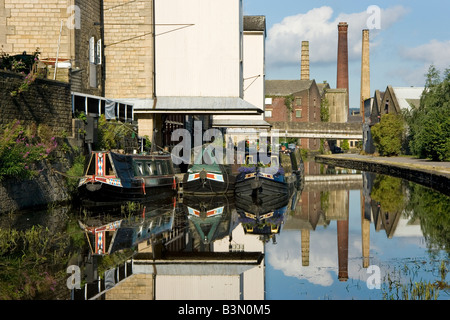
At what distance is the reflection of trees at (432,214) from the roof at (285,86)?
57700 millimetres

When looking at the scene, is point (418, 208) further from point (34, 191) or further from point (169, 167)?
point (34, 191)

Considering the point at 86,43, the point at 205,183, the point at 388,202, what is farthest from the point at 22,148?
the point at 388,202

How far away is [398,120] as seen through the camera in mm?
59500

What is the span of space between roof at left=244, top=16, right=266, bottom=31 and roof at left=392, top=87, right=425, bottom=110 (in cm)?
2216

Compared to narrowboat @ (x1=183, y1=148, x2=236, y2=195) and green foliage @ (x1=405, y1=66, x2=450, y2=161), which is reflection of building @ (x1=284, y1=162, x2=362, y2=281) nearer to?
narrowboat @ (x1=183, y1=148, x2=236, y2=195)

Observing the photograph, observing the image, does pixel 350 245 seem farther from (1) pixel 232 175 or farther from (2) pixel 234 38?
(2) pixel 234 38

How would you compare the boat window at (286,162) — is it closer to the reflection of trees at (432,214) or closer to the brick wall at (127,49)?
the reflection of trees at (432,214)

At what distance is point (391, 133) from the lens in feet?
194

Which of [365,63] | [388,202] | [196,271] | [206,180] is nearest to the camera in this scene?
[196,271]

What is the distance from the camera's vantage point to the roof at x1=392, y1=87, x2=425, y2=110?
211 ft

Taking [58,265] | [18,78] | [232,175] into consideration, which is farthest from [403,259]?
[232,175]

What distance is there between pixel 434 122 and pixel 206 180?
22.5 m

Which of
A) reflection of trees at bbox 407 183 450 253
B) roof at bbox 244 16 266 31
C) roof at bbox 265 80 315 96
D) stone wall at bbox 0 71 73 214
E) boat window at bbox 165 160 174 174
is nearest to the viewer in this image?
reflection of trees at bbox 407 183 450 253

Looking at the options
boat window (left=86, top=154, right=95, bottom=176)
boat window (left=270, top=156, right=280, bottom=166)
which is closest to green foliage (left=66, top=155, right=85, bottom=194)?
boat window (left=86, top=154, right=95, bottom=176)
